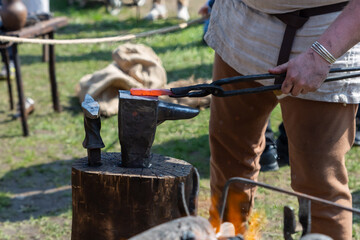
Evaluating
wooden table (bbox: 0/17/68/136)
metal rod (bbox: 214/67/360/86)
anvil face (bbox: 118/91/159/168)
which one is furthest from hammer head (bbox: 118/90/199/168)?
wooden table (bbox: 0/17/68/136)

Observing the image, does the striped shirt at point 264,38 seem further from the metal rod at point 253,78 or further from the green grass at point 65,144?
the green grass at point 65,144

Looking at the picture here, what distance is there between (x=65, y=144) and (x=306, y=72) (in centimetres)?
294

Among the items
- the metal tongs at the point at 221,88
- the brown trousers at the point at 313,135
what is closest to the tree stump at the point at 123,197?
the metal tongs at the point at 221,88

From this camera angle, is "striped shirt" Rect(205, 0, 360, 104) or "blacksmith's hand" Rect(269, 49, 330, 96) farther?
"striped shirt" Rect(205, 0, 360, 104)

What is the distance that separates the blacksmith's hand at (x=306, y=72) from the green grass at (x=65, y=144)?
1.37 m

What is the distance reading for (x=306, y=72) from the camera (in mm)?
1660

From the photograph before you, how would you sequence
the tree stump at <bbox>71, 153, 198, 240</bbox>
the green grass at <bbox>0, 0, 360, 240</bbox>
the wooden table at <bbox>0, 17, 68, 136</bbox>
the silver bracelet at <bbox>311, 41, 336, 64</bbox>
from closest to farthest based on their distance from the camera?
the silver bracelet at <bbox>311, 41, 336, 64</bbox>
the tree stump at <bbox>71, 153, 198, 240</bbox>
the green grass at <bbox>0, 0, 360, 240</bbox>
the wooden table at <bbox>0, 17, 68, 136</bbox>

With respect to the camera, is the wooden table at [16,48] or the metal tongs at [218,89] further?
the wooden table at [16,48]

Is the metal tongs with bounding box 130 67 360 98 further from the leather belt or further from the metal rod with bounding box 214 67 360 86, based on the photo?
the leather belt

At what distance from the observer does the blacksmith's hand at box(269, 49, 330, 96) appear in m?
1.66

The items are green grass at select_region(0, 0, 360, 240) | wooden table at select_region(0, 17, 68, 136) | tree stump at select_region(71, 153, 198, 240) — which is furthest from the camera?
wooden table at select_region(0, 17, 68, 136)

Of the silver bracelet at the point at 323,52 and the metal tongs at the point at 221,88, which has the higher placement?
the silver bracelet at the point at 323,52

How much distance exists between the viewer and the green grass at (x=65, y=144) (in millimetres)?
3152

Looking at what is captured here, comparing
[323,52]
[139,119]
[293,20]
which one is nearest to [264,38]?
[293,20]
